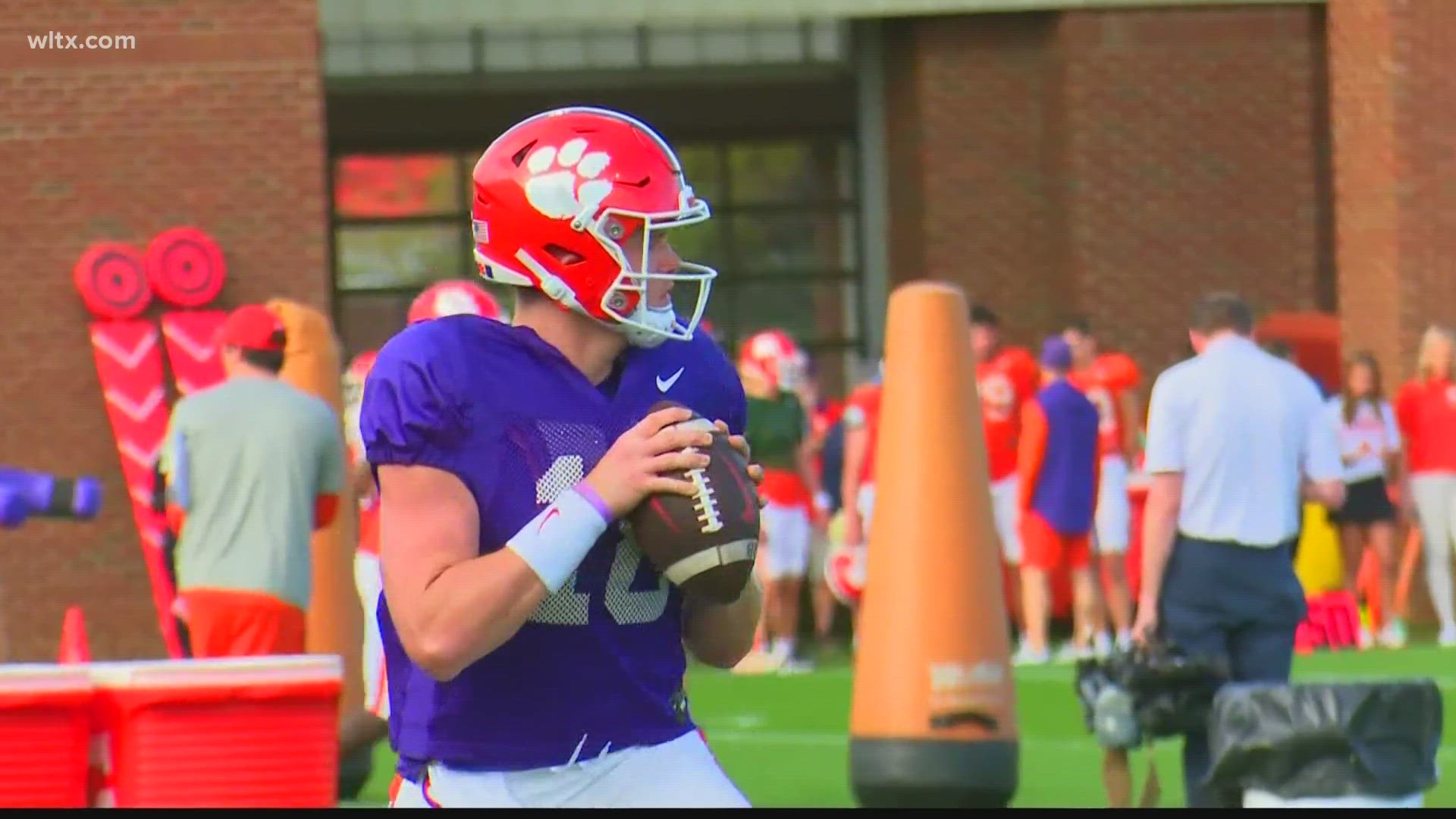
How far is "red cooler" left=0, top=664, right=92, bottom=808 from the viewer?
7297mm

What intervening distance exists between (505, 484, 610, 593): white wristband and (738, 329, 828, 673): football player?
11416mm

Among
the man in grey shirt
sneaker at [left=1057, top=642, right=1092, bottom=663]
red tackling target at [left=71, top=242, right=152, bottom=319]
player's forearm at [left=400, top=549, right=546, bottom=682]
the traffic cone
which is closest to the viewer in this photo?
player's forearm at [left=400, top=549, right=546, bottom=682]

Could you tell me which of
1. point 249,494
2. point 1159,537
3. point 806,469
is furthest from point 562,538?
point 806,469

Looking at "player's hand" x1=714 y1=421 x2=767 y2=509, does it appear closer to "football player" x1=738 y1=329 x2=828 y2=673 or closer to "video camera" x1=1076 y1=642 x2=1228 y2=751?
"video camera" x1=1076 y1=642 x2=1228 y2=751

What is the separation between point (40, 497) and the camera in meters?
7.04

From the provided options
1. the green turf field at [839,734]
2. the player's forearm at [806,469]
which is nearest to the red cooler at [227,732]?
the green turf field at [839,734]

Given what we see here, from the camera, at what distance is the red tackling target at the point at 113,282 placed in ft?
55.5

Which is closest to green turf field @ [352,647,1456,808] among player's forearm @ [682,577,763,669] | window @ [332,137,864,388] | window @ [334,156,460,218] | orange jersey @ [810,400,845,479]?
orange jersey @ [810,400,845,479]

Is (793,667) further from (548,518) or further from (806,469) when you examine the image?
(548,518)

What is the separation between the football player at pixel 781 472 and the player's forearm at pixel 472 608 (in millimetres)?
11406

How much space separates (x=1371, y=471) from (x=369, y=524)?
8.04 meters

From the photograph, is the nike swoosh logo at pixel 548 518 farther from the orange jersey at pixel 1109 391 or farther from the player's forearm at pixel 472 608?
the orange jersey at pixel 1109 391

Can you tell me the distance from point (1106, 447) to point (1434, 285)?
15.0 feet

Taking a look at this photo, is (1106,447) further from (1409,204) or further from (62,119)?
(62,119)
